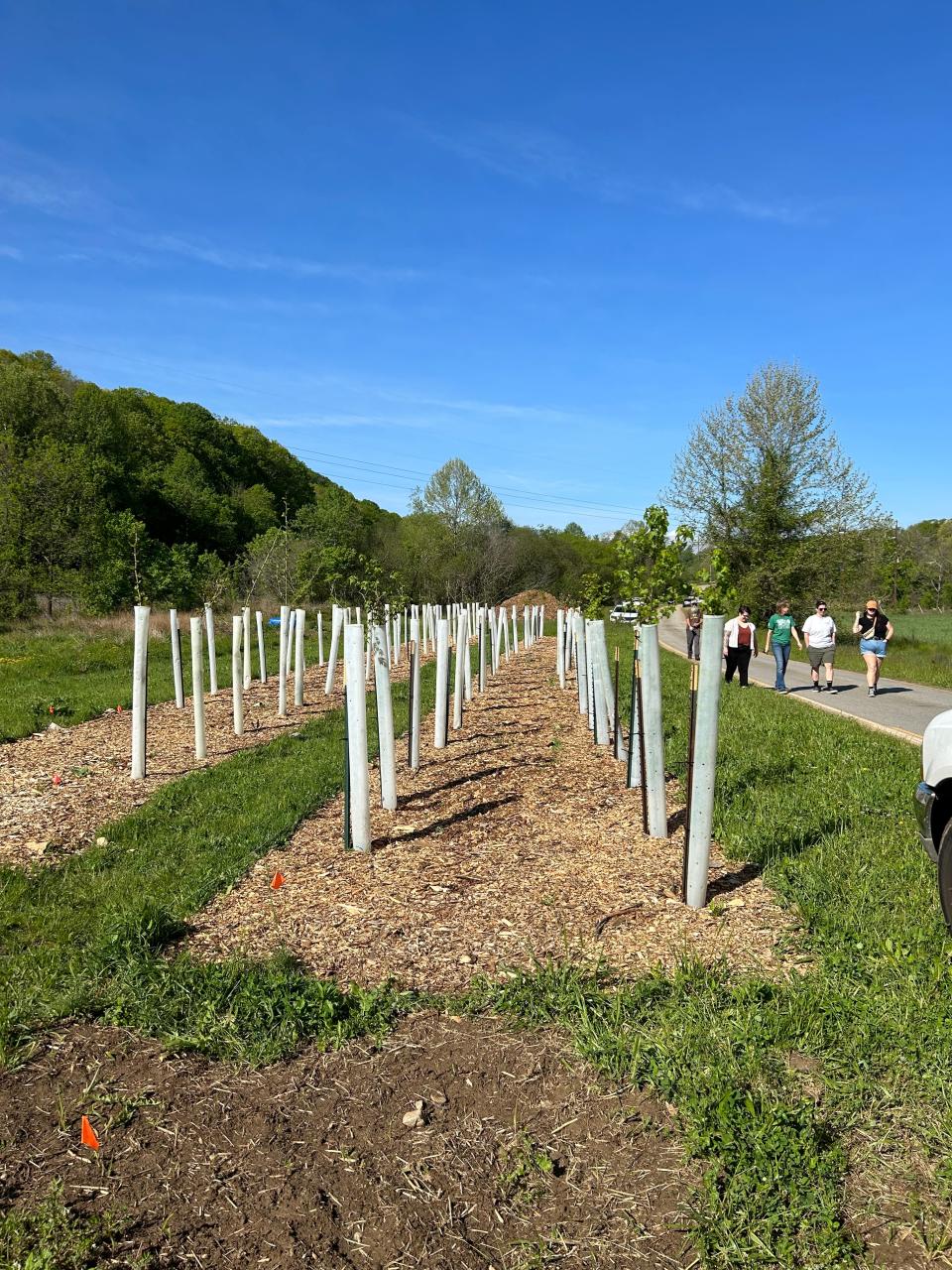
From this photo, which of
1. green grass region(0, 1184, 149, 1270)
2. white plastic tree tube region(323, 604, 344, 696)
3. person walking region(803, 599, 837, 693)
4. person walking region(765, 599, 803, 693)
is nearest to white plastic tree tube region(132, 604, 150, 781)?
green grass region(0, 1184, 149, 1270)

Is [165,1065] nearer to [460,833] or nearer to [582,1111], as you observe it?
[582,1111]

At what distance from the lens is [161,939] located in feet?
15.2

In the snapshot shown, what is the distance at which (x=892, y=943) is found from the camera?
4219 mm

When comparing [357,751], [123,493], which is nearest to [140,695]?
[357,751]

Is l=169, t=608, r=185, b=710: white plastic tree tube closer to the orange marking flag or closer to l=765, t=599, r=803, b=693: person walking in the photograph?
the orange marking flag

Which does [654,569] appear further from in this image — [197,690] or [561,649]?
[561,649]

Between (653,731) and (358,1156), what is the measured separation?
360 centimetres

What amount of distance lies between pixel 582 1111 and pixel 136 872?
367 cm

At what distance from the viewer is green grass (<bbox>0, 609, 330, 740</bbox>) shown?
12953 millimetres

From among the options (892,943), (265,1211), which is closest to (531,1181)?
(265,1211)

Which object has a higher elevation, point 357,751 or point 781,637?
point 781,637

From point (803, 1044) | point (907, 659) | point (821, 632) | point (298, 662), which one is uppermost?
point (821, 632)

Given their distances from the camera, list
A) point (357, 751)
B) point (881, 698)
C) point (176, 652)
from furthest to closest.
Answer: point (881, 698)
point (176, 652)
point (357, 751)

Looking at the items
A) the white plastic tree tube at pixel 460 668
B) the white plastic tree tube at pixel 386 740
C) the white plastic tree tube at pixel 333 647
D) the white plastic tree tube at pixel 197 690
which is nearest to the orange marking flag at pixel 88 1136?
the white plastic tree tube at pixel 386 740
